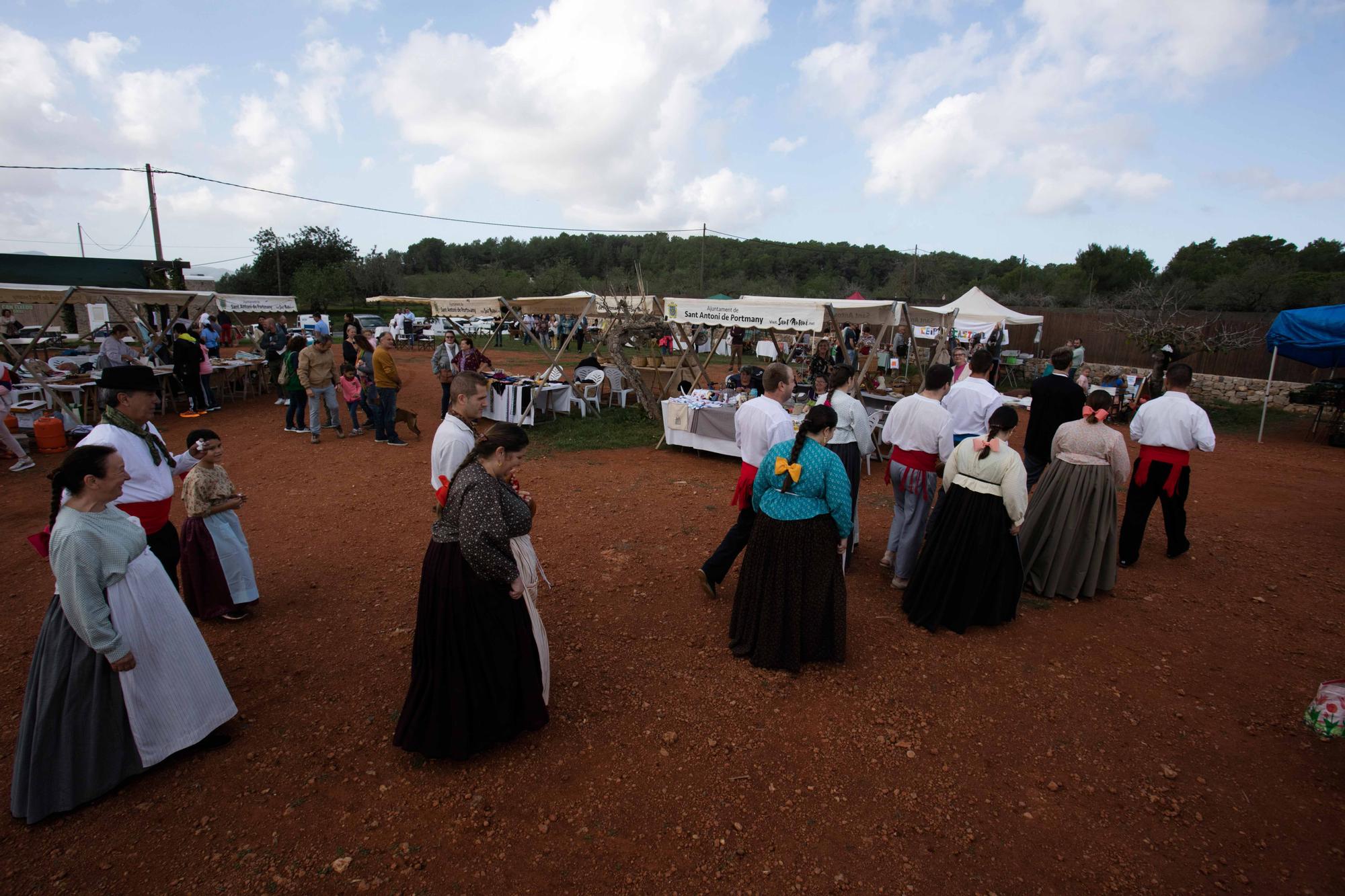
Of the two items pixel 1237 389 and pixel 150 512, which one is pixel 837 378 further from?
pixel 1237 389

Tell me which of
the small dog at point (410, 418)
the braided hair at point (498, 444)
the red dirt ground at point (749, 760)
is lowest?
the red dirt ground at point (749, 760)

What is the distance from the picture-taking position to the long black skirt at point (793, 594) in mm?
3625

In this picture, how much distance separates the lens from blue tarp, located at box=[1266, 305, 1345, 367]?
962cm

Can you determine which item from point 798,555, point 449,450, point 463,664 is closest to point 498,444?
point 449,450

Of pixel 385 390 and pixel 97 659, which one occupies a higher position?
pixel 385 390

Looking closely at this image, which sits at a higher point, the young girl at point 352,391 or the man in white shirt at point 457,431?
the man in white shirt at point 457,431

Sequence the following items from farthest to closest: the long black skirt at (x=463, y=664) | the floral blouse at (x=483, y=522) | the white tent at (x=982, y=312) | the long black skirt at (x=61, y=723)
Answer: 1. the white tent at (x=982, y=312)
2. the long black skirt at (x=463, y=664)
3. the floral blouse at (x=483, y=522)
4. the long black skirt at (x=61, y=723)

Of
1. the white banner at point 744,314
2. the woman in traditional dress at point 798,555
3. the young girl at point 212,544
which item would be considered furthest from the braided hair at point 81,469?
the white banner at point 744,314

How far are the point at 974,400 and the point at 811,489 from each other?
244cm

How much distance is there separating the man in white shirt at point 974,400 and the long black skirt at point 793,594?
215 centimetres

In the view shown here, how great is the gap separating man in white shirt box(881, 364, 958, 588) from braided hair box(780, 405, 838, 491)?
56.1 inches

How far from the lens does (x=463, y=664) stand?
9.58 feet

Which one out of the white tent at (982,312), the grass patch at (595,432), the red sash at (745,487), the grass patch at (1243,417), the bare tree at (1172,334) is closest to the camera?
the red sash at (745,487)

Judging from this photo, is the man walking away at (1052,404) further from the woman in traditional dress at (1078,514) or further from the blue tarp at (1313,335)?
the blue tarp at (1313,335)
